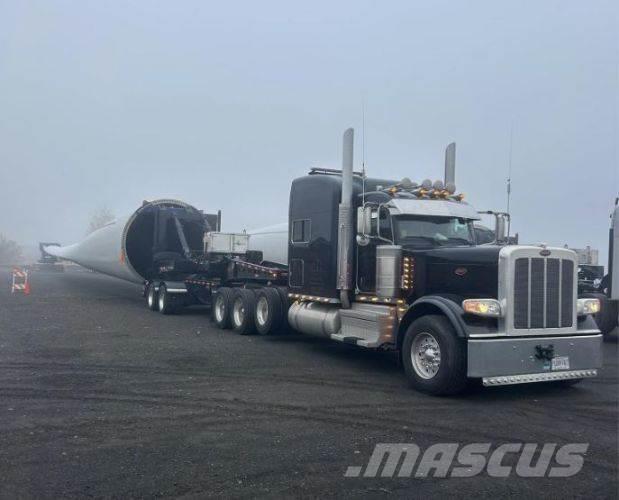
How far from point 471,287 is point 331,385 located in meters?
2.40

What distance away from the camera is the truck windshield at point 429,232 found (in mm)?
10000

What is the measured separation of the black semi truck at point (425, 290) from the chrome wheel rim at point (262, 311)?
0.10 ft

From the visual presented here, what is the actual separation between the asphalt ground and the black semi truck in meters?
0.53

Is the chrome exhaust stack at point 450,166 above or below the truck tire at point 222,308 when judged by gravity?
above

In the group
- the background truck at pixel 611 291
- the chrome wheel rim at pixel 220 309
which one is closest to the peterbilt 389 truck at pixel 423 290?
the chrome wheel rim at pixel 220 309

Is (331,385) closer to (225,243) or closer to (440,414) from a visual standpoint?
(440,414)

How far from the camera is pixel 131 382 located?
29.3 ft

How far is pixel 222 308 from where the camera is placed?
15.5 metres

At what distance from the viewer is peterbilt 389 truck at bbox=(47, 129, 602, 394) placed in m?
A: 8.34

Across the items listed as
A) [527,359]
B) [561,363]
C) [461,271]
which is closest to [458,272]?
[461,271]

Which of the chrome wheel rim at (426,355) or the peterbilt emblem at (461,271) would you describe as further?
the peterbilt emblem at (461,271)

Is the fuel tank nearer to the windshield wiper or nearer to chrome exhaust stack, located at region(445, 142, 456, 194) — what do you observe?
chrome exhaust stack, located at region(445, 142, 456, 194)

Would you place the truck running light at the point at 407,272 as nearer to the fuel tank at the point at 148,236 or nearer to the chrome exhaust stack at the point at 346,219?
the chrome exhaust stack at the point at 346,219

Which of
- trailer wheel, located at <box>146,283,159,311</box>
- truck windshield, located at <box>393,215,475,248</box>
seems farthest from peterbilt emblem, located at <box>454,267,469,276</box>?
trailer wheel, located at <box>146,283,159,311</box>
